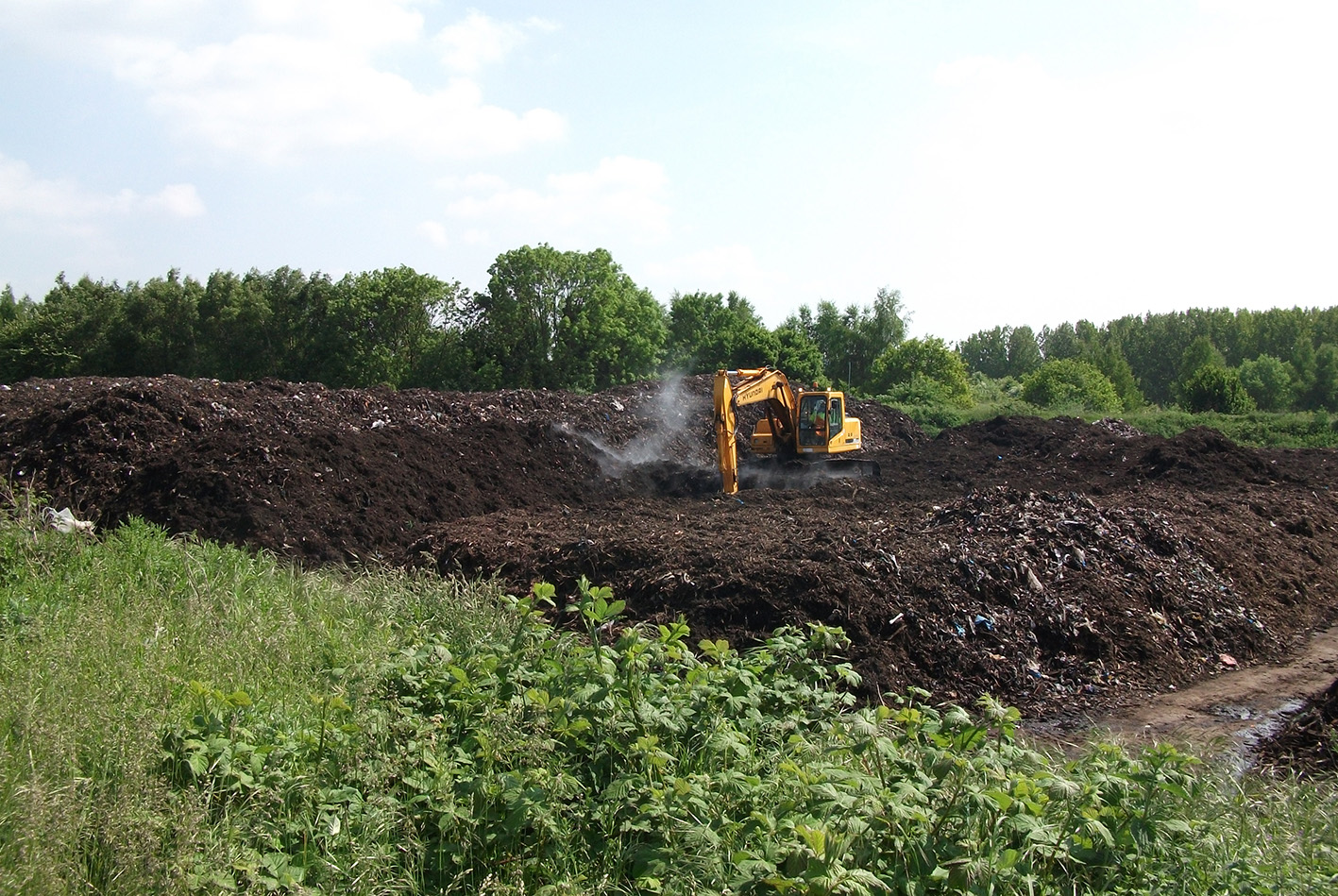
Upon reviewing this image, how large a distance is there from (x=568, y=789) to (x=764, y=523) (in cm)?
760

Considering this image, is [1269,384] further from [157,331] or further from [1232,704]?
[157,331]

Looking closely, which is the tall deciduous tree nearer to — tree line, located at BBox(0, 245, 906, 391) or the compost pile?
tree line, located at BBox(0, 245, 906, 391)

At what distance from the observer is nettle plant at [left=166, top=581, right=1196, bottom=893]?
3.23 metres

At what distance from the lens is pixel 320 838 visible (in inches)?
142

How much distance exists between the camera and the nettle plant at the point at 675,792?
3.23 m

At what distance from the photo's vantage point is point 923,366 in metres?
53.8

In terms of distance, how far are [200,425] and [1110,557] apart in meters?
12.4

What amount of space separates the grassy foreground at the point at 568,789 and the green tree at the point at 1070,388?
137ft

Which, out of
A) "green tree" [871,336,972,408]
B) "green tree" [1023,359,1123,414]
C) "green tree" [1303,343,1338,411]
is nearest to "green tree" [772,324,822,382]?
"green tree" [871,336,972,408]

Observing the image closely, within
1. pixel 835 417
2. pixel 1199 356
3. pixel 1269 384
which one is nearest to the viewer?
pixel 835 417

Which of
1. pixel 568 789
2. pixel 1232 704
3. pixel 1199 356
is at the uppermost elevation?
pixel 1199 356

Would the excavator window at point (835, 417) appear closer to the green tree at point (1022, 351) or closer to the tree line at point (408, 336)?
the tree line at point (408, 336)

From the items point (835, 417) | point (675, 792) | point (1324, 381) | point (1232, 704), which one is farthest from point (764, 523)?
point (1324, 381)

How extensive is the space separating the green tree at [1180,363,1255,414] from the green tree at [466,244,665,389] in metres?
23.7
